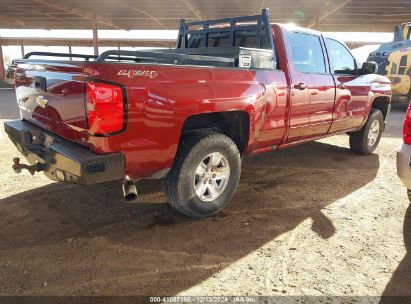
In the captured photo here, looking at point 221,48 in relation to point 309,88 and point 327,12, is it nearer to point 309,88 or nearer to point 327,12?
point 309,88

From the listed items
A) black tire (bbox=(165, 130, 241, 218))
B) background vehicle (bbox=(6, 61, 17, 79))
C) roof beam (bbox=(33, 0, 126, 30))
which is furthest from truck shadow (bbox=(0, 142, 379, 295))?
roof beam (bbox=(33, 0, 126, 30))

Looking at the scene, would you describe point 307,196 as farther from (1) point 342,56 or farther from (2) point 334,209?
(1) point 342,56

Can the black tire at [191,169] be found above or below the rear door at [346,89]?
below

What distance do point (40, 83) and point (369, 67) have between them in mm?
4511

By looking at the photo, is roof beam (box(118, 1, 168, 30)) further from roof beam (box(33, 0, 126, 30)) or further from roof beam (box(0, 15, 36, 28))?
roof beam (box(0, 15, 36, 28))

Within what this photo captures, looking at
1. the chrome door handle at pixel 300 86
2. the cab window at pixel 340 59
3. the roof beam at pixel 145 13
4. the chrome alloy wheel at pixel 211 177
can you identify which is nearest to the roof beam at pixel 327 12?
the roof beam at pixel 145 13

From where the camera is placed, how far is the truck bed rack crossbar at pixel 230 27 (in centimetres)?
401

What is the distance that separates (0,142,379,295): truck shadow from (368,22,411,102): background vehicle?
8149mm

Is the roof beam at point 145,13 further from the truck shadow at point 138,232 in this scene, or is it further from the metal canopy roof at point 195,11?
the truck shadow at point 138,232

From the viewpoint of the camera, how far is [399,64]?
11.4 m

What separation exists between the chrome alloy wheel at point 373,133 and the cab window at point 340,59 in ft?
3.81

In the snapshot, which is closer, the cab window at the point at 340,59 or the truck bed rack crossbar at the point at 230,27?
the truck bed rack crossbar at the point at 230,27

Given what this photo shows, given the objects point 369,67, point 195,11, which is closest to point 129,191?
point 369,67

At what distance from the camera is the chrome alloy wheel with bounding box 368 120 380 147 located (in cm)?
598
